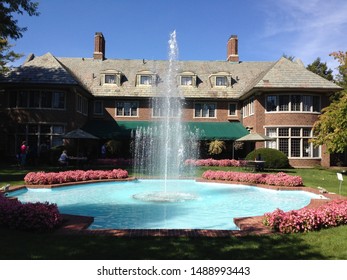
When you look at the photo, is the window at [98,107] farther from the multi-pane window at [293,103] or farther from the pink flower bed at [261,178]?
the pink flower bed at [261,178]

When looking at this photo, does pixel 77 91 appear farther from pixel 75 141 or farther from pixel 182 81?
pixel 182 81

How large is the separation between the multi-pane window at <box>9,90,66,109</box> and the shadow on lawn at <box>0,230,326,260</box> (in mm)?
23894

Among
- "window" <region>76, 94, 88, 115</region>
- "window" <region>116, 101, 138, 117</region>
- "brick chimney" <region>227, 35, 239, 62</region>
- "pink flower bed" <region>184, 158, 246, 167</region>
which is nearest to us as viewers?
"pink flower bed" <region>184, 158, 246, 167</region>

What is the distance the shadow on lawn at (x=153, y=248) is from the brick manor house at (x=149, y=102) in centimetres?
2311

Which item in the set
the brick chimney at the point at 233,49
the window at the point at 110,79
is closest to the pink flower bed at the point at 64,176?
the window at the point at 110,79

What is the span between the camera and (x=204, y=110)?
35719 millimetres

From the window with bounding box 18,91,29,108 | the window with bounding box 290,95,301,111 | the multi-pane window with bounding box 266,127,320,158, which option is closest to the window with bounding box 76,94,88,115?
the window with bounding box 18,91,29,108

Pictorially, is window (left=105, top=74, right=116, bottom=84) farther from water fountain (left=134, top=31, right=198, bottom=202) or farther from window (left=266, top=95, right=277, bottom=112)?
window (left=266, top=95, right=277, bottom=112)

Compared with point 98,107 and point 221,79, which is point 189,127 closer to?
point 221,79

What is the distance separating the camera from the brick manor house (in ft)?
96.2

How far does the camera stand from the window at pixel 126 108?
116 feet

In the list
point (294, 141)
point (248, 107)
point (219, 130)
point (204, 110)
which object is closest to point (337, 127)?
point (294, 141)

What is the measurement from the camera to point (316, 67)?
181 ft

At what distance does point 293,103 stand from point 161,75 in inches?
565
